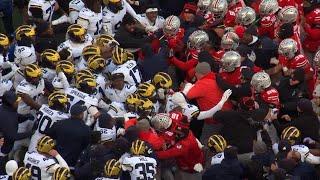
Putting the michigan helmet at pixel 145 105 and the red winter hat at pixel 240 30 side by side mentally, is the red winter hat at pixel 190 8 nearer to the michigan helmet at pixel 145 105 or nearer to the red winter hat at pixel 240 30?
the red winter hat at pixel 240 30

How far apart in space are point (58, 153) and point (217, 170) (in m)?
2.13

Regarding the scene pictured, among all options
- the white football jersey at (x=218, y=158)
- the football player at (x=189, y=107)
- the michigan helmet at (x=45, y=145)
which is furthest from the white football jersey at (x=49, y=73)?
the white football jersey at (x=218, y=158)

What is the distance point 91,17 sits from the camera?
13930 millimetres

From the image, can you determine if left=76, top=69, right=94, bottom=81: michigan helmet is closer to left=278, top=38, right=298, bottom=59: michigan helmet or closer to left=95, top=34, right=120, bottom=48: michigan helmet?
left=95, top=34, right=120, bottom=48: michigan helmet

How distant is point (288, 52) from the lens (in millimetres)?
12789

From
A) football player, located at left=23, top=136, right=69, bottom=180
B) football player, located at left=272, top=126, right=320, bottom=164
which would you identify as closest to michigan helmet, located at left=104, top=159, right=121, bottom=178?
football player, located at left=23, top=136, right=69, bottom=180

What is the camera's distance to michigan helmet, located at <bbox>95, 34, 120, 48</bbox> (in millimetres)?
13054

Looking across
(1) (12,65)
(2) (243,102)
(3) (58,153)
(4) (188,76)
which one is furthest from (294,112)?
(1) (12,65)

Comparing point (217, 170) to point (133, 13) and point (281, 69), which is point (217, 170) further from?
point (133, 13)

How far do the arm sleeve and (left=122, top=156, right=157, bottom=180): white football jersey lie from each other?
299cm

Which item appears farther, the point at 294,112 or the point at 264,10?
the point at 264,10

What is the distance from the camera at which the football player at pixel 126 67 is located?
40.7 ft

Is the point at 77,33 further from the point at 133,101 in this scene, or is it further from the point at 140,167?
the point at 140,167

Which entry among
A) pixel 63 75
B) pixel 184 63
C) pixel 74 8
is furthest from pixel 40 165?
pixel 74 8
